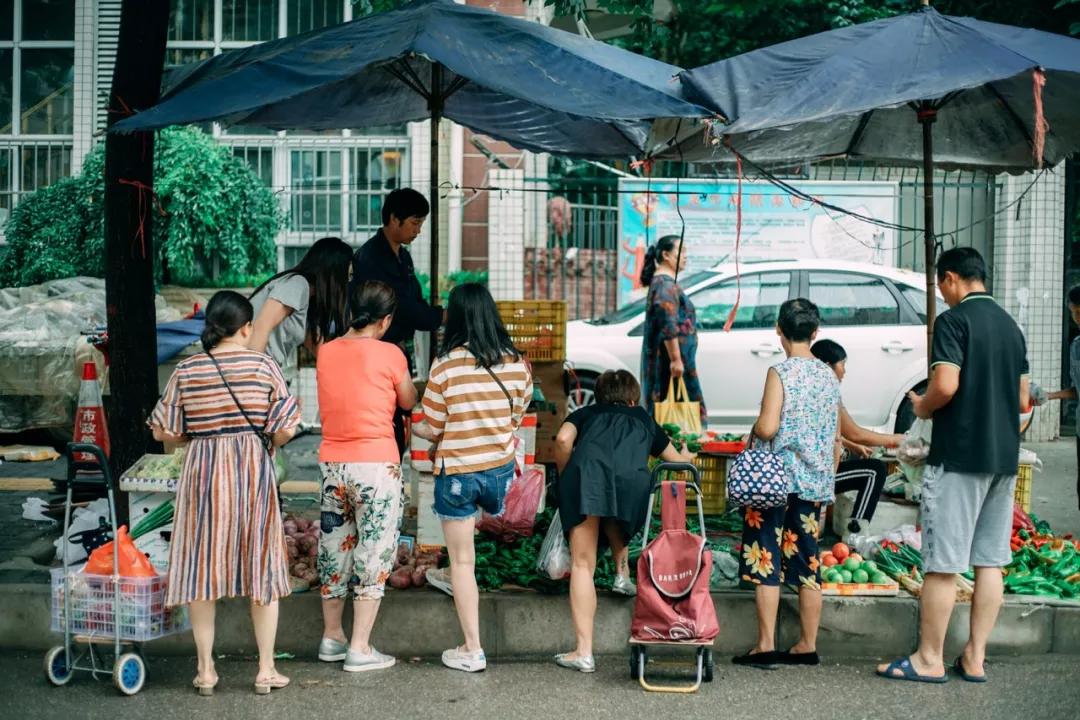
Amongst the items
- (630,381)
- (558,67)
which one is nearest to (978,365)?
(630,381)

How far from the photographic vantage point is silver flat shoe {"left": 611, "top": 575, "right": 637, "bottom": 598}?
5879 mm

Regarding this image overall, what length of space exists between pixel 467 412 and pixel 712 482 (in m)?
2.67

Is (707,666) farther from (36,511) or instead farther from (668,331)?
(36,511)

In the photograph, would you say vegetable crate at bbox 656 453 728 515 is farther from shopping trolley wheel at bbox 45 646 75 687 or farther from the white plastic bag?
shopping trolley wheel at bbox 45 646 75 687

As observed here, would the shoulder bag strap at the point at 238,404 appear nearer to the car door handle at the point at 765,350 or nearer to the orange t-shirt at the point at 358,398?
the orange t-shirt at the point at 358,398

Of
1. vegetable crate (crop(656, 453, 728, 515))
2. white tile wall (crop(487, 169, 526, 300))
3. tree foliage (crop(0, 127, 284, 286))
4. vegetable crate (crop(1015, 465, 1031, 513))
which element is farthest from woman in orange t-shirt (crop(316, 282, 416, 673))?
white tile wall (crop(487, 169, 526, 300))

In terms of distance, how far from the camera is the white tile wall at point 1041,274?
40.8 feet

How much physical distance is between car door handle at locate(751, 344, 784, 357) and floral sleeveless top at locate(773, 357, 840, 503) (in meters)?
4.90

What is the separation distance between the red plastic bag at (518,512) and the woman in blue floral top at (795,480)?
50.8 inches

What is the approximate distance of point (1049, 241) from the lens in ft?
41.1

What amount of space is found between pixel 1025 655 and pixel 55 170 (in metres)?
11.6

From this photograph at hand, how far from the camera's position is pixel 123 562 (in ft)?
17.2

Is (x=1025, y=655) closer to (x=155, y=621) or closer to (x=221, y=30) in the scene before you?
(x=155, y=621)

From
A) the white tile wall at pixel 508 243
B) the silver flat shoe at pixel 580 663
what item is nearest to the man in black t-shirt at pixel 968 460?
the silver flat shoe at pixel 580 663
